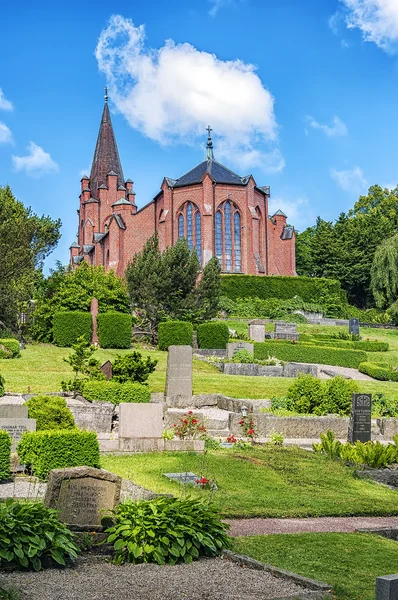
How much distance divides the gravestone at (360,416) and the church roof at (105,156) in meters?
72.1

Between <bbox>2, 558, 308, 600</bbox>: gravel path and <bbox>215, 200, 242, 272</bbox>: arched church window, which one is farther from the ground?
<bbox>215, 200, 242, 272</bbox>: arched church window

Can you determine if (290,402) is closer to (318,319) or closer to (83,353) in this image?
(83,353)

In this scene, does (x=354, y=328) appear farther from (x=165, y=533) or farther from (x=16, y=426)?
(x=165, y=533)

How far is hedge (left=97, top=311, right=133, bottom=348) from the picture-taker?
40.5 m

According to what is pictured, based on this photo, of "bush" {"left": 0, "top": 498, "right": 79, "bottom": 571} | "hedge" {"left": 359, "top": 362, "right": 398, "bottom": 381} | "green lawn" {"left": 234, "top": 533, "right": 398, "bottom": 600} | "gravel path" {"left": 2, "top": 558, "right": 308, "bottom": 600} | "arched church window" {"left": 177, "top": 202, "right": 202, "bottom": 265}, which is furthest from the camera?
"arched church window" {"left": 177, "top": 202, "right": 202, "bottom": 265}

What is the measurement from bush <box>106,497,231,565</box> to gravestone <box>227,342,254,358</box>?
93.7ft

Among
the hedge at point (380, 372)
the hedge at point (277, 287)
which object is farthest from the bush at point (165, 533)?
the hedge at point (277, 287)

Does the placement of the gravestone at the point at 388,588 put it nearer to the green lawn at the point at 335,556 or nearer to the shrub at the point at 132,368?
the green lawn at the point at 335,556

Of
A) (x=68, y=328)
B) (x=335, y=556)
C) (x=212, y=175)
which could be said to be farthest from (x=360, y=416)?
(x=212, y=175)

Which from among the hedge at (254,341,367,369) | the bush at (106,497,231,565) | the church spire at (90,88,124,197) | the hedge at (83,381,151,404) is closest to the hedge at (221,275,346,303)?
the hedge at (254,341,367,369)

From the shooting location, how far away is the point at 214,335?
40.9 meters

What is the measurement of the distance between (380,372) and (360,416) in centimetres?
1599

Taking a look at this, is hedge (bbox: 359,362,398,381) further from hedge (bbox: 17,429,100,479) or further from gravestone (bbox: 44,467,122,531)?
gravestone (bbox: 44,467,122,531)

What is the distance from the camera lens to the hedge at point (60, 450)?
45.6 feet
